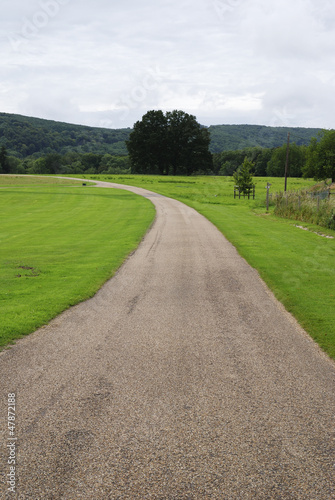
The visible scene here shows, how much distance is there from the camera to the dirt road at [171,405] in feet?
12.0

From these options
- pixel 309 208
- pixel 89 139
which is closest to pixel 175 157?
pixel 309 208

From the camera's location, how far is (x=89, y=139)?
182125mm

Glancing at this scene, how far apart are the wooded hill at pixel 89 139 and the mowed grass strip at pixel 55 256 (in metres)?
127

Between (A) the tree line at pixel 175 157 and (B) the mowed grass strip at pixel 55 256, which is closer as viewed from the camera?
(B) the mowed grass strip at pixel 55 256

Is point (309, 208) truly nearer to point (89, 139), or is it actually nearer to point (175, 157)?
point (175, 157)

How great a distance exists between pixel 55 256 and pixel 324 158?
2318 inches

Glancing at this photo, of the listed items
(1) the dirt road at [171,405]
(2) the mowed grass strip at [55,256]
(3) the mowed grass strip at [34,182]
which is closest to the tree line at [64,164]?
(3) the mowed grass strip at [34,182]

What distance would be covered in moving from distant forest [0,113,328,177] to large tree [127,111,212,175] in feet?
38.1

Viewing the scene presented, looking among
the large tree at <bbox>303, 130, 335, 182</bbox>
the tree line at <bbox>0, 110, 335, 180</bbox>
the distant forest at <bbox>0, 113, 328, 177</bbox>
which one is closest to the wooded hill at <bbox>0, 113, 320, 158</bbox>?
the distant forest at <bbox>0, 113, 328, 177</bbox>

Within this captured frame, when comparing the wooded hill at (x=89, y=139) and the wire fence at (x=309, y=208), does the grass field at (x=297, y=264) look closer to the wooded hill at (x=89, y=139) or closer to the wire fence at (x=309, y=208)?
the wire fence at (x=309, y=208)

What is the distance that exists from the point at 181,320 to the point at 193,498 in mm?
4692

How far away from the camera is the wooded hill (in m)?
152

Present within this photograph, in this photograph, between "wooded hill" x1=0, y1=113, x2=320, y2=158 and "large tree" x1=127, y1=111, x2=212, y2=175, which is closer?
"large tree" x1=127, y1=111, x2=212, y2=175

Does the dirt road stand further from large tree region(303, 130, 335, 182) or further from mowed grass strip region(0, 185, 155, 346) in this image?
large tree region(303, 130, 335, 182)
